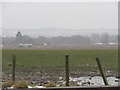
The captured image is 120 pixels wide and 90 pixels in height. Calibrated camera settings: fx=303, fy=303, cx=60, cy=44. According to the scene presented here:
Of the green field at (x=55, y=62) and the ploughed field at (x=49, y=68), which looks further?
the green field at (x=55, y=62)

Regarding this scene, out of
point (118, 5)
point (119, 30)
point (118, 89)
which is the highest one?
point (118, 5)

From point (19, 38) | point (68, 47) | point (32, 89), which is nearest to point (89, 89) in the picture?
point (32, 89)

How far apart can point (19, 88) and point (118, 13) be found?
2651mm

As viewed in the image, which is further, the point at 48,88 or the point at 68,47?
the point at 68,47

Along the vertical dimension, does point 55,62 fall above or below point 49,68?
above

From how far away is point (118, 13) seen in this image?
6.39m

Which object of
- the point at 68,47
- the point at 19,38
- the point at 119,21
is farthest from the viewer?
the point at 68,47

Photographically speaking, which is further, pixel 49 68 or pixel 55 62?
pixel 55 62

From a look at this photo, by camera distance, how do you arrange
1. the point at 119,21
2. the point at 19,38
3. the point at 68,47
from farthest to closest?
the point at 68,47 < the point at 19,38 < the point at 119,21

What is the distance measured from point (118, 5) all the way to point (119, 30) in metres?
0.56

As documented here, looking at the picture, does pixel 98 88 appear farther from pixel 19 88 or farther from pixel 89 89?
pixel 19 88

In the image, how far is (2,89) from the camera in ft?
21.8

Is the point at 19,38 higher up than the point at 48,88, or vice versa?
the point at 19,38

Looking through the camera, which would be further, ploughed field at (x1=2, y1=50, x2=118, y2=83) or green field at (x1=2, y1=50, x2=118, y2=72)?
green field at (x1=2, y1=50, x2=118, y2=72)
